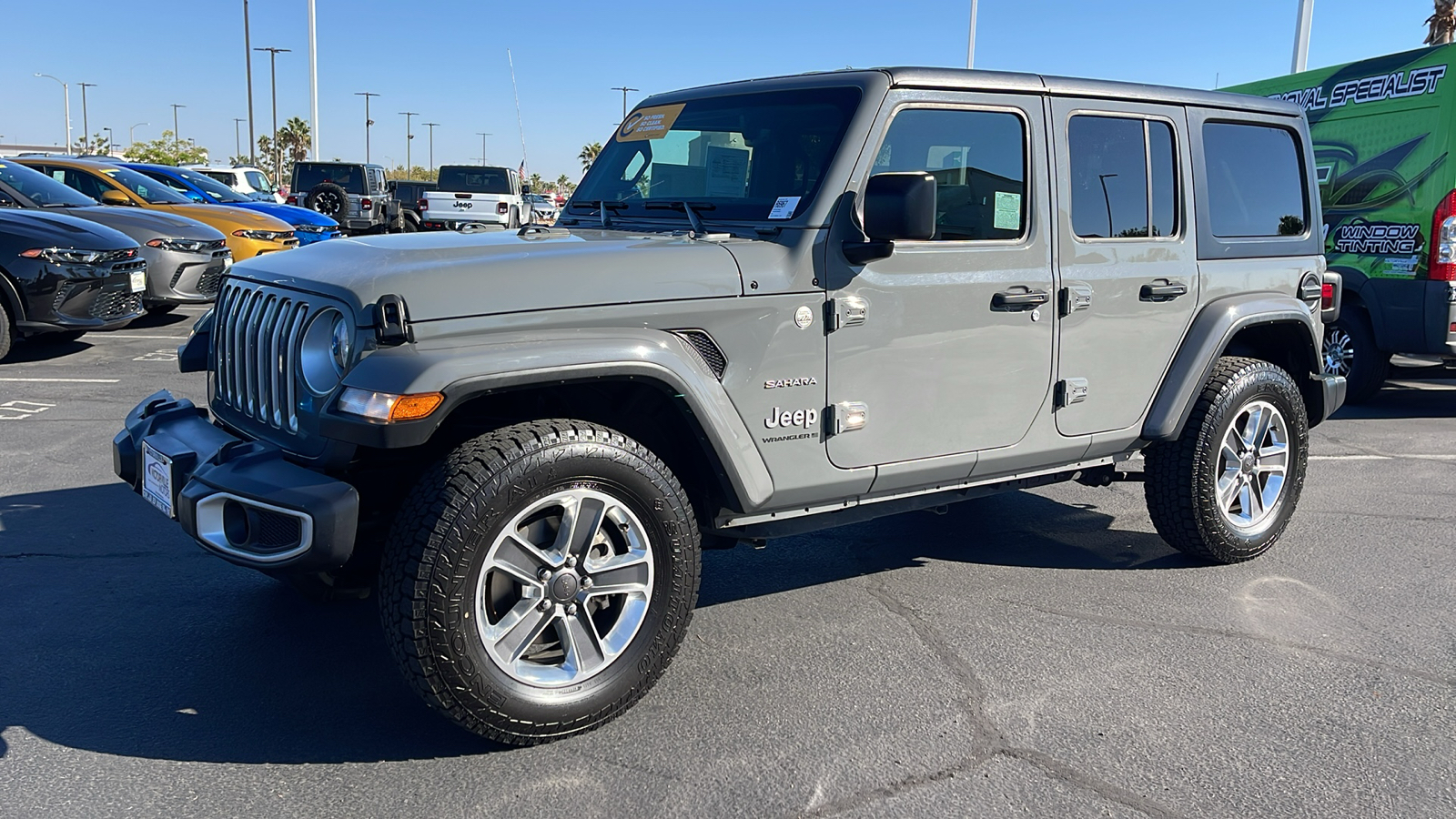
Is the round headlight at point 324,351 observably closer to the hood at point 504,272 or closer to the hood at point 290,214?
the hood at point 504,272

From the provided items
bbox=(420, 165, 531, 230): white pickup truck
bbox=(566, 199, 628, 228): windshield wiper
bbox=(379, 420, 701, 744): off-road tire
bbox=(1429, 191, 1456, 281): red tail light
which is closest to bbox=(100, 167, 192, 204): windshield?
bbox=(420, 165, 531, 230): white pickup truck

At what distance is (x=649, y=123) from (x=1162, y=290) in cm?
212

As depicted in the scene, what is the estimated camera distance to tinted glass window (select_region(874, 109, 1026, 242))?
3.77m

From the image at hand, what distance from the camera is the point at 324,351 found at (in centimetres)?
308

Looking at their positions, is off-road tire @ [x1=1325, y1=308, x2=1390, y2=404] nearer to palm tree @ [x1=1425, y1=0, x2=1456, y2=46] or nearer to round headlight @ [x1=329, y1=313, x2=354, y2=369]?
round headlight @ [x1=329, y1=313, x2=354, y2=369]

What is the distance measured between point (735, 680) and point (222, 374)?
195cm

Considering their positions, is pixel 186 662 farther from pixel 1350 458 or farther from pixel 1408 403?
pixel 1408 403

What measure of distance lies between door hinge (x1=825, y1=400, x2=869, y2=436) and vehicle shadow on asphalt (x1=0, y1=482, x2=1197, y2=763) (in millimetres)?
1021

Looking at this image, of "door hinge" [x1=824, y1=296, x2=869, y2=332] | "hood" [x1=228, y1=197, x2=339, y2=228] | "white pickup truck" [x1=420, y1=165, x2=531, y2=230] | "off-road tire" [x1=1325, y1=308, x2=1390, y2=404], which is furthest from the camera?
"white pickup truck" [x1=420, y1=165, x2=531, y2=230]

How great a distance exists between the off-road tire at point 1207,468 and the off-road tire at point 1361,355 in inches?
165

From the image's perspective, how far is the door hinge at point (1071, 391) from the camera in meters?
4.15

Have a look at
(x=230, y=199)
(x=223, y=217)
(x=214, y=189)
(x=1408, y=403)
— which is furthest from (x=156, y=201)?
(x=1408, y=403)

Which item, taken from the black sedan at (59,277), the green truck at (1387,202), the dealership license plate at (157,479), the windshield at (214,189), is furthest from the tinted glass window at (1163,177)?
the windshield at (214,189)

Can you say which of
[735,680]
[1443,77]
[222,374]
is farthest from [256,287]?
[1443,77]
